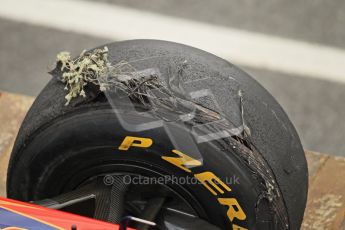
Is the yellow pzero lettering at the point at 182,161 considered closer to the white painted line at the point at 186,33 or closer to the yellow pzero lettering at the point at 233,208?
the yellow pzero lettering at the point at 233,208

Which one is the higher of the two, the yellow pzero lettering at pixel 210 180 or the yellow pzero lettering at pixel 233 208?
the yellow pzero lettering at pixel 210 180

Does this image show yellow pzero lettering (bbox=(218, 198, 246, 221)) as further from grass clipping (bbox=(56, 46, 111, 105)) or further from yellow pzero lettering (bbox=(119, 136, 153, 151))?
grass clipping (bbox=(56, 46, 111, 105))

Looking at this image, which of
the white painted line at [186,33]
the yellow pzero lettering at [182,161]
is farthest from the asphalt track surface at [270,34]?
the yellow pzero lettering at [182,161]

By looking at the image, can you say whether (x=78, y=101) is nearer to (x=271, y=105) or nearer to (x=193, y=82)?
(x=193, y=82)

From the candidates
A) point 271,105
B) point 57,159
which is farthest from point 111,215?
point 271,105

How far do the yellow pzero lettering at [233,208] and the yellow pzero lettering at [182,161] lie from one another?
0.10 metres

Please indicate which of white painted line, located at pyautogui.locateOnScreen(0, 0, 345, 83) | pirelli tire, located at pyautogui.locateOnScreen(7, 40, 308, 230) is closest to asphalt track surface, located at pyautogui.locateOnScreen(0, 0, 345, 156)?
white painted line, located at pyautogui.locateOnScreen(0, 0, 345, 83)

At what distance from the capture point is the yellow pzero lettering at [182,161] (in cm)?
127

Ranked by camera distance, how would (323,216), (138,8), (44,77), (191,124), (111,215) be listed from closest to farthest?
(191,124)
(111,215)
(323,216)
(44,77)
(138,8)

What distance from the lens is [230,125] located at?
1.27 meters

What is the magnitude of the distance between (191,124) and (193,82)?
0.11m

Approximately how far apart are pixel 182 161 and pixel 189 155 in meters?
0.02

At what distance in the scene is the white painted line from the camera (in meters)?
2.52

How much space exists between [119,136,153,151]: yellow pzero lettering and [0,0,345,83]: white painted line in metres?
1.28
